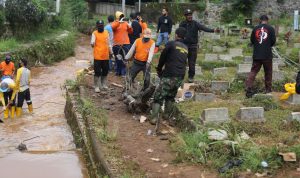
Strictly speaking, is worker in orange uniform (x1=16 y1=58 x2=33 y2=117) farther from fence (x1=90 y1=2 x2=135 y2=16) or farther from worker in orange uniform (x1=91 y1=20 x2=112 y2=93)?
fence (x1=90 y1=2 x2=135 y2=16)

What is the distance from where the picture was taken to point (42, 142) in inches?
414

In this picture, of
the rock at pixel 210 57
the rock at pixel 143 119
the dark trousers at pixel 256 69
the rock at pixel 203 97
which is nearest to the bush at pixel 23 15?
the rock at pixel 210 57

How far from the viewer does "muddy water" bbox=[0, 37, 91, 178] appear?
8.54 metres

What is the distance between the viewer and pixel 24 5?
20344mm

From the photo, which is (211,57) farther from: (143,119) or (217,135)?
(217,135)

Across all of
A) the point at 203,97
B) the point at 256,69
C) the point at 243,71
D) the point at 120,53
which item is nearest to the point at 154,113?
the point at 203,97

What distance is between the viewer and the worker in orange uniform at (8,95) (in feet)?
40.1

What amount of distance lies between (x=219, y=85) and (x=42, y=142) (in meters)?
4.09

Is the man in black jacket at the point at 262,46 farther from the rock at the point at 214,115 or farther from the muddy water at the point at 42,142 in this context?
the muddy water at the point at 42,142

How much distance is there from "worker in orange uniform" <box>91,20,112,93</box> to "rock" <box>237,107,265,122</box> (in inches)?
171

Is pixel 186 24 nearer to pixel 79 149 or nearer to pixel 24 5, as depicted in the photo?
pixel 79 149

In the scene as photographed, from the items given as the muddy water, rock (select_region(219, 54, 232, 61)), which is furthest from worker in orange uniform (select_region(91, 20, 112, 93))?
rock (select_region(219, 54, 232, 61))

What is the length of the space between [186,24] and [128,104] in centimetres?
304

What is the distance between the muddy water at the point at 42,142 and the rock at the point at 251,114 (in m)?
2.81
